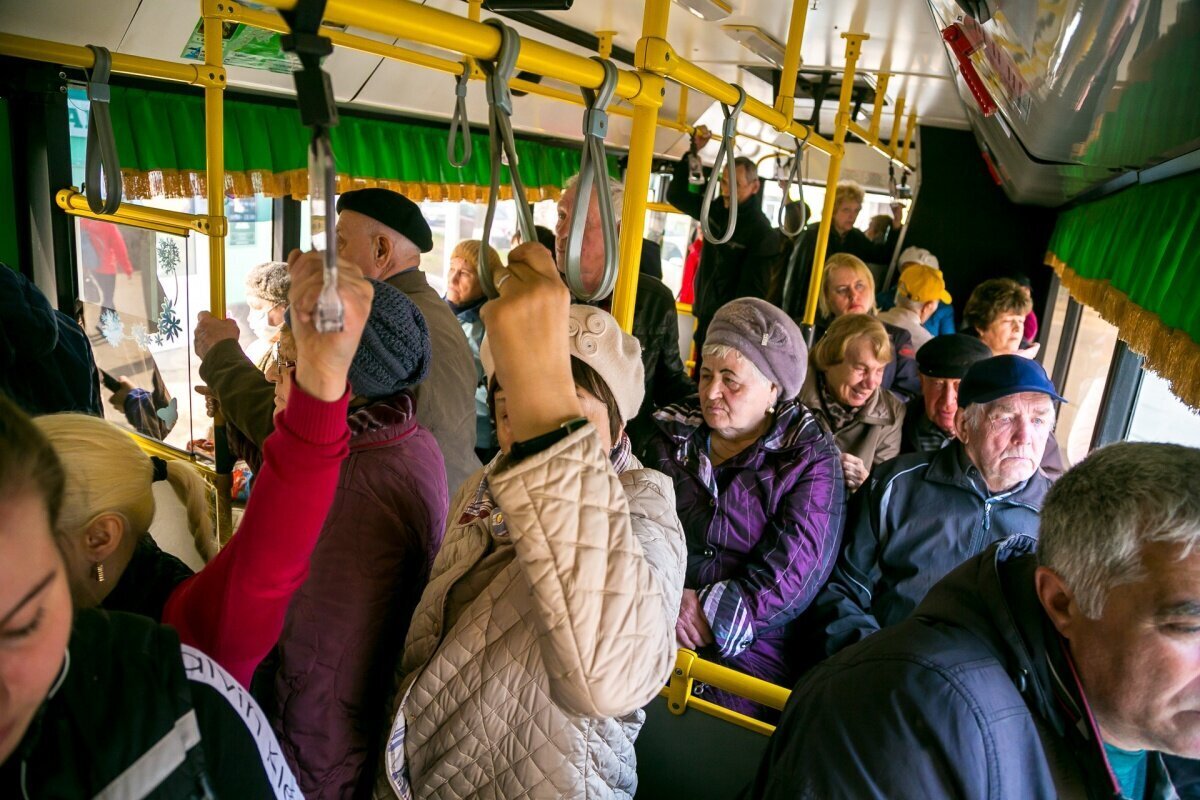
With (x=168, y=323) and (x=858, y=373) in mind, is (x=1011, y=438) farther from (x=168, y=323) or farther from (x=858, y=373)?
(x=168, y=323)

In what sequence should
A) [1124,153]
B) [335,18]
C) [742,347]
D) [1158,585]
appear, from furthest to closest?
[1124,153] → [742,347] → [1158,585] → [335,18]

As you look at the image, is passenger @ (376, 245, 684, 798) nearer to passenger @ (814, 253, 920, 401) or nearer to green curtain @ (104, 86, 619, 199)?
green curtain @ (104, 86, 619, 199)

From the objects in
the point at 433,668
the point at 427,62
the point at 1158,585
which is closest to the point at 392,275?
the point at 427,62

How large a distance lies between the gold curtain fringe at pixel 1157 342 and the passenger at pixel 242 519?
1.69 m

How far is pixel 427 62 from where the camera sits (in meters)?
1.93

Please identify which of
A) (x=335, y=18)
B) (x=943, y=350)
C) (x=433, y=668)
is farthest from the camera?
(x=943, y=350)

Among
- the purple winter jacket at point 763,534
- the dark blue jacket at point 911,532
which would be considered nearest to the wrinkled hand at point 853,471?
the dark blue jacket at point 911,532

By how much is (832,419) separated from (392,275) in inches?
64.6

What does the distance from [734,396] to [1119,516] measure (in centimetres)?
119

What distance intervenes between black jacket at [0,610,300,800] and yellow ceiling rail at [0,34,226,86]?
4.83 feet

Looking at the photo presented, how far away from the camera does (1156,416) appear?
13.1ft

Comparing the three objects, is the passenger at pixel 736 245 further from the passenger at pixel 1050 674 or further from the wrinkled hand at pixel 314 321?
the wrinkled hand at pixel 314 321

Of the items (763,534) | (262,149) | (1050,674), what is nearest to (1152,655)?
(1050,674)

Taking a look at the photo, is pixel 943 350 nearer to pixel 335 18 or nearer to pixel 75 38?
pixel 335 18
